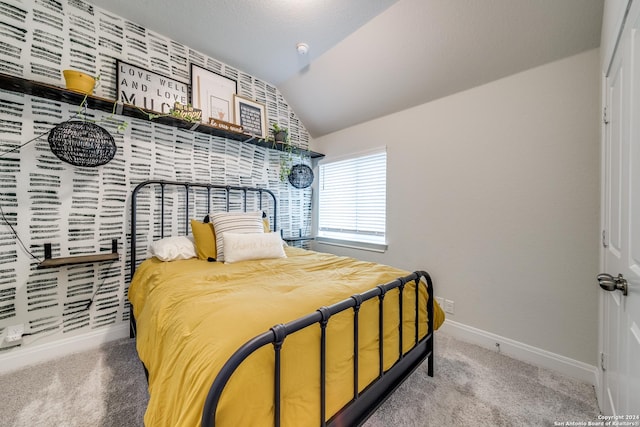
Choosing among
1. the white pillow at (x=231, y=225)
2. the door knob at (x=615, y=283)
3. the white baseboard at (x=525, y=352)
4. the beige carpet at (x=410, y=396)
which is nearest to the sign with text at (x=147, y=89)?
the white pillow at (x=231, y=225)

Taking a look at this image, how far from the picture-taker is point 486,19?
1.83 metres

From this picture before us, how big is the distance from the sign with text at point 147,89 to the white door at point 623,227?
118 inches

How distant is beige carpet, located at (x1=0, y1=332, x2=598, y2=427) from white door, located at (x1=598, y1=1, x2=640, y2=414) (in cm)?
29

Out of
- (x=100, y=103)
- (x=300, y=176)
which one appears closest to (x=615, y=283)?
(x=300, y=176)

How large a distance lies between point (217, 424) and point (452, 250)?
228cm

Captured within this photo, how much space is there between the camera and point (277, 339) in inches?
31.6

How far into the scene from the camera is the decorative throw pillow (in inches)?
86.0

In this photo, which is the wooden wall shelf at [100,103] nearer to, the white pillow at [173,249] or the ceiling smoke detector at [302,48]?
the ceiling smoke detector at [302,48]

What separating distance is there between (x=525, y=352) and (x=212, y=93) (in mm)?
3743

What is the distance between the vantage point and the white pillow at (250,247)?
2074mm

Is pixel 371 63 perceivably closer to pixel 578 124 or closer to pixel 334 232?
pixel 578 124

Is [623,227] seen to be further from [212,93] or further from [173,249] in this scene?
[212,93]

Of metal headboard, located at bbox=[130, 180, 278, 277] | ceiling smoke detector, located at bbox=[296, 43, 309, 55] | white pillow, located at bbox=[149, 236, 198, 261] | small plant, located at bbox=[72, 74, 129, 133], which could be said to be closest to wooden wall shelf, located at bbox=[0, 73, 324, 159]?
small plant, located at bbox=[72, 74, 129, 133]

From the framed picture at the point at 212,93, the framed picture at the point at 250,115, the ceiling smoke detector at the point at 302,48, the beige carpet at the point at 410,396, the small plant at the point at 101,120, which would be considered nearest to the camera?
the beige carpet at the point at 410,396
